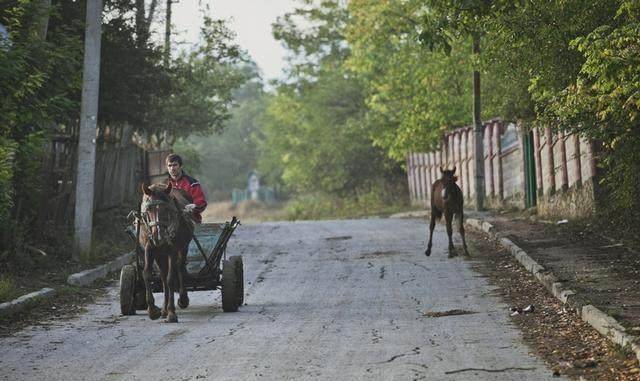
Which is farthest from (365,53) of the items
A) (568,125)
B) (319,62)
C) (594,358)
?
(594,358)

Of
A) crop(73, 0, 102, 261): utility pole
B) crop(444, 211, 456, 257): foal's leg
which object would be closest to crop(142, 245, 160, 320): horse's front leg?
crop(73, 0, 102, 261): utility pole

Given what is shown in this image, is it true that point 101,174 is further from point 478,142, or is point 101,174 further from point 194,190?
point 478,142

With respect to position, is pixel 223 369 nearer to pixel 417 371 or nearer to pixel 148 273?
pixel 417 371

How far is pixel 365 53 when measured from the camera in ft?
134

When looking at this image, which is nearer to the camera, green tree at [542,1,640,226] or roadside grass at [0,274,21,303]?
green tree at [542,1,640,226]

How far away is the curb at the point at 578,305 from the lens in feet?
31.3

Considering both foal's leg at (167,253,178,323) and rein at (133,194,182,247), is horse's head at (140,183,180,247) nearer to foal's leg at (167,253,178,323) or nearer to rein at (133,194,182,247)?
rein at (133,194,182,247)

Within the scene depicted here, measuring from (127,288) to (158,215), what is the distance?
1.45 m

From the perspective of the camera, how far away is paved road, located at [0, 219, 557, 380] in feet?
29.0

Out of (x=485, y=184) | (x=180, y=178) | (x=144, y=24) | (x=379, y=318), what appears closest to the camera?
(x=379, y=318)

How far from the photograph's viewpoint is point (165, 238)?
12.0 m

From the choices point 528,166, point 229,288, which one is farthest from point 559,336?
point 528,166

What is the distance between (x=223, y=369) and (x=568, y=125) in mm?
9764

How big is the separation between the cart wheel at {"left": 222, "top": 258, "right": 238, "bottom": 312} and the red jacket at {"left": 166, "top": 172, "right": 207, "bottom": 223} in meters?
0.81
